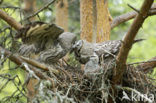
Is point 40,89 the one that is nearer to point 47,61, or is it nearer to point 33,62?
point 33,62

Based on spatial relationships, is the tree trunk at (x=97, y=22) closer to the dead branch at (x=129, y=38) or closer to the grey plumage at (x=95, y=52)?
the grey plumage at (x=95, y=52)

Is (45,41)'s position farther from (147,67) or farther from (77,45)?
(147,67)

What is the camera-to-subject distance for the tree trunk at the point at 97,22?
4840mm

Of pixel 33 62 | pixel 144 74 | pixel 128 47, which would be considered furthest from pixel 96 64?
pixel 33 62

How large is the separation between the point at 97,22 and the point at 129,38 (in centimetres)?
215

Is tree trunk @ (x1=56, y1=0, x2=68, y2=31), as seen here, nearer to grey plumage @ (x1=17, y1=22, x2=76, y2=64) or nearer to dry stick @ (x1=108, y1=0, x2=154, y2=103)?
grey plumage @ (x1=17, y1=22, x2=76, y2=64)

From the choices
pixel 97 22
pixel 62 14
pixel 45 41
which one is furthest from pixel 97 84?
pixel 62 14

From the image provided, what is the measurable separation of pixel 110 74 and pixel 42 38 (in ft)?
3.43

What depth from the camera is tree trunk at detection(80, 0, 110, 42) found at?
4840 millimetres

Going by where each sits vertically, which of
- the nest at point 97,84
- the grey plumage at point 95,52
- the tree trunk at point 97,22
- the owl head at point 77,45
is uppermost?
the tree trunk at point 97,22

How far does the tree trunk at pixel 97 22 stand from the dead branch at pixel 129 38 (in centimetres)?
156

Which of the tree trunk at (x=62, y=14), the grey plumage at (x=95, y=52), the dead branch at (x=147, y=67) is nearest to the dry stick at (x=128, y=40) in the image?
the grey plumage at (x=95, y=52)

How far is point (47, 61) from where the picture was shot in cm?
391

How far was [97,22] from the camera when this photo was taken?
193 inches
